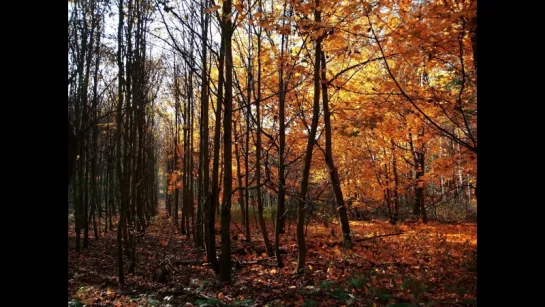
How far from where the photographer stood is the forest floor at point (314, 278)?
5742 millimetres

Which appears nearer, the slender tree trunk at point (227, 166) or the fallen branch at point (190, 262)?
the slender tree trunk at point (227, 166)

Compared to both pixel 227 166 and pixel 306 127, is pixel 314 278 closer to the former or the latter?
pixel 227 166

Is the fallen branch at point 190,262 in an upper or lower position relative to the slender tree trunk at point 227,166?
lower

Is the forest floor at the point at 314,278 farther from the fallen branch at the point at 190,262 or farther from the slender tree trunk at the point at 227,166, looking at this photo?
the slender tree trunk at the point at 227,166

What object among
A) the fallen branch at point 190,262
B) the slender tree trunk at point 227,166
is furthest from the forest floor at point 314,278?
the slender tree trunk at point 227,166

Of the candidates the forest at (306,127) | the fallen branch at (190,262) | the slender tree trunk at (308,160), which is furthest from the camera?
the fallen branch at (190,262)

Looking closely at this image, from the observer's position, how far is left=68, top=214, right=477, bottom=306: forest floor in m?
5.74

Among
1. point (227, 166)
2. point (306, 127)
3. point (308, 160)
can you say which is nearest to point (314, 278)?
point (308, 160)

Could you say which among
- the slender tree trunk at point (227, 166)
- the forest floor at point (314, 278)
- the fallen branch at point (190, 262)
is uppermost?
the slender tree trunk at point (227, 166)

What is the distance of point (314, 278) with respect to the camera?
7.47 m

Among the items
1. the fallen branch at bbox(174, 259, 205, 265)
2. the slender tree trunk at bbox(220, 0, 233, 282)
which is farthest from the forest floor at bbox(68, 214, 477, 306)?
the slender tree trunk at bbox(220, 0, 233, 282)
